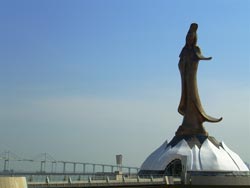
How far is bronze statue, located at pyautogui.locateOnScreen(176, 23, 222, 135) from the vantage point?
3834 cm

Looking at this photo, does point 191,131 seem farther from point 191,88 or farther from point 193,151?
point 191,88

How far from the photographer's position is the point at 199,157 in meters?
35.4

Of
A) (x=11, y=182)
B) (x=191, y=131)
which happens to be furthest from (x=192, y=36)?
(x=11, y=182)

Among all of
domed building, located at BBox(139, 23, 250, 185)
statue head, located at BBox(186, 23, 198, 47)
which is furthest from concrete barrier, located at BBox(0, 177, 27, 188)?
statue head, located at BBox(186, 23, 198, 47)

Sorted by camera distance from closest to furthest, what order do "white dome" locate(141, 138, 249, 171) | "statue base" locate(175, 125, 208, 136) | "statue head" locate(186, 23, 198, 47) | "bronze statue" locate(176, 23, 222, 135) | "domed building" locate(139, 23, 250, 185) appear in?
1. "domed building" locate(139, 23, 250, 185)
2. "white dome" locate(141, 138, 249, 171)
3. "statue base" locate(175, 125, 208, 136)
4. "bronze statue" locate(176, 23, 222, 135)
5. "statue head" locate(186, 23, 198, 47)

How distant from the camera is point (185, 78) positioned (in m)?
38.7

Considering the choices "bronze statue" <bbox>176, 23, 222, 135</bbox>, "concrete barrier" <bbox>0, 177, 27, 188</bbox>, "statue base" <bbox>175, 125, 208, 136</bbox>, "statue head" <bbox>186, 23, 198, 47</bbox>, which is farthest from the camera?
"statue head" <bbox>186, 23, 198, 47</bbox>

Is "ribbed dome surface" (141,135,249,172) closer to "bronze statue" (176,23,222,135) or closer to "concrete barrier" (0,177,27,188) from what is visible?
"bronze statue" (176,23,222,135)

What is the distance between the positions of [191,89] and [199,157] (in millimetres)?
6138

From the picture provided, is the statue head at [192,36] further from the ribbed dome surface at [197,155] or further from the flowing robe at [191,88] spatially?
the ribbed dome surface at [197,155]

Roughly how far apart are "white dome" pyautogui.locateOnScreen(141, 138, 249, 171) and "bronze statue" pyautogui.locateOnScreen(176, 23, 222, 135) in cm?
152

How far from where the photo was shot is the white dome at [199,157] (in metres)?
34.9

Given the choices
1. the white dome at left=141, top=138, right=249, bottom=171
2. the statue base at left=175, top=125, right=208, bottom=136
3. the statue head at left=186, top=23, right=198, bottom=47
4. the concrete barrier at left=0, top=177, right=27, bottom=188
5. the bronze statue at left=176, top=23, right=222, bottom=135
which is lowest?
the concrete barrier at left=0, top=177, right=27, bottom=188

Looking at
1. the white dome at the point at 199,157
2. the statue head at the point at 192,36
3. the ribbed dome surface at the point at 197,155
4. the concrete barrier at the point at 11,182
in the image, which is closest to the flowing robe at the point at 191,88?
the statue head at the point at 192,36
